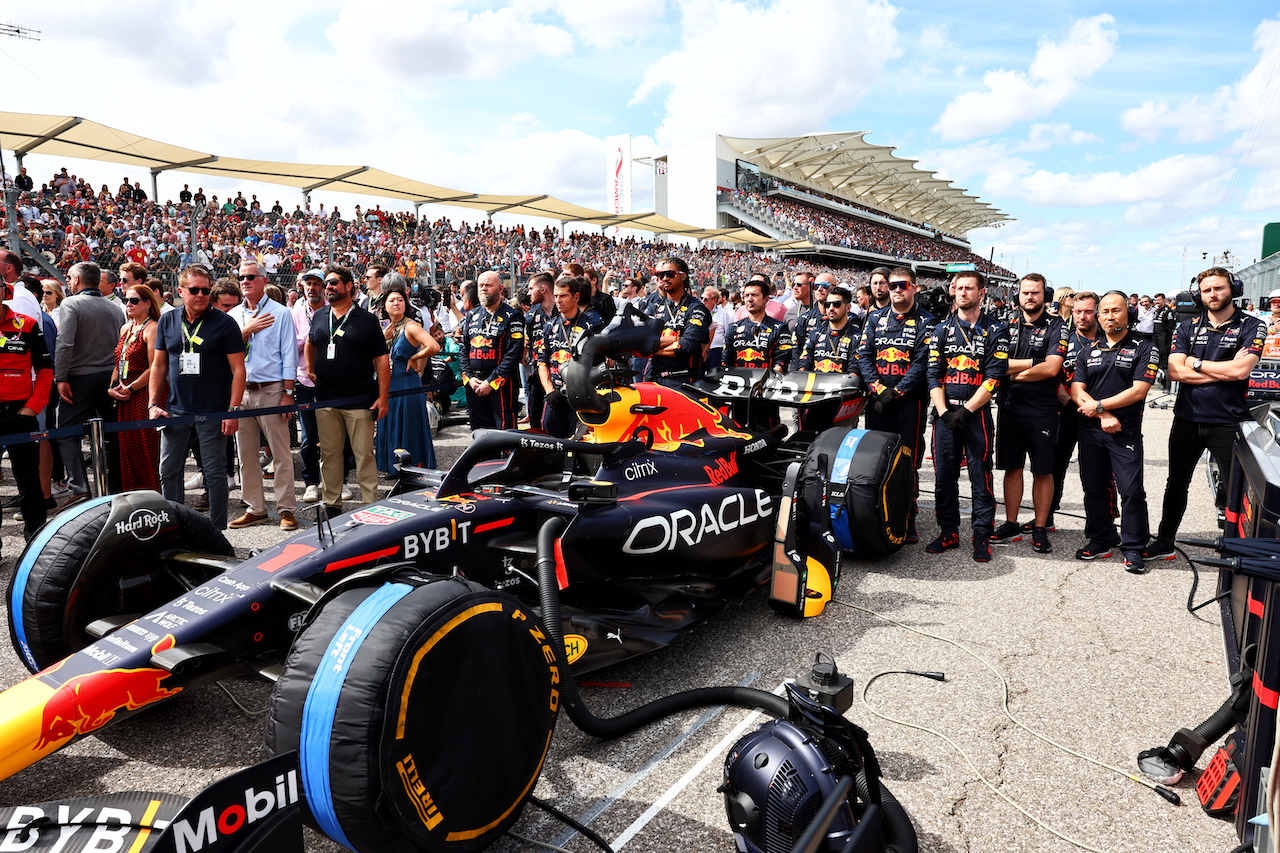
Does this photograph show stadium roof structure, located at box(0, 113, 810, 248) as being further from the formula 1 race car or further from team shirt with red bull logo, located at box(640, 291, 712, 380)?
the formula 1 race car

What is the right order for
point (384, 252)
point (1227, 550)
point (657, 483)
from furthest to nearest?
point (384, 252), point (657, 483), point (1227, 550)

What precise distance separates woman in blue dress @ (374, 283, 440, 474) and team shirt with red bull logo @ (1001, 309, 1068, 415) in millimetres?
5278

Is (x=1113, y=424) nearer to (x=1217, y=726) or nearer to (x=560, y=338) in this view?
(x=1217, y=726)

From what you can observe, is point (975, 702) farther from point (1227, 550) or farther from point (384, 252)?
point (384, 252)

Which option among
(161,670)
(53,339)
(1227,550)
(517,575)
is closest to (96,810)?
(161,670)

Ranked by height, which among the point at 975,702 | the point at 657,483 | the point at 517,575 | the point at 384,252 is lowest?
the point at 975,702

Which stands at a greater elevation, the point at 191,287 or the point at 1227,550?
the point at 191,287

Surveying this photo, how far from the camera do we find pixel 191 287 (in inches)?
214

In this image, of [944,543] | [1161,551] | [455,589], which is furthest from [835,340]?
[455,589]

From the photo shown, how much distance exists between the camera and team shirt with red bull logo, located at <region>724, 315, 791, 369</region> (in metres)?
8.09

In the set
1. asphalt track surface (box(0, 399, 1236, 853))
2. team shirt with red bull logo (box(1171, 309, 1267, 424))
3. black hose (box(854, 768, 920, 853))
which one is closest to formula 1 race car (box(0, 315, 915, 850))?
asphalt track surface (box(0, 399, 1236, 853))

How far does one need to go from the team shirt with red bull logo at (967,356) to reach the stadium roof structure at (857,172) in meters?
54.3

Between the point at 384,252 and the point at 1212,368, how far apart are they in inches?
750

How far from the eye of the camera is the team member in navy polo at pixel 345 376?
6230 mm
